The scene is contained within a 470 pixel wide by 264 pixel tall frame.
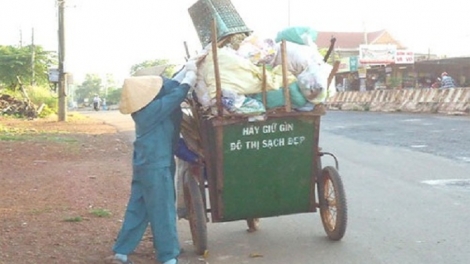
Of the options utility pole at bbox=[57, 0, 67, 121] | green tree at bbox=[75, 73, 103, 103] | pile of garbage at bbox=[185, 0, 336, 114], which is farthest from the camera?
green tree at bbox=[75, 73, 103, 103]

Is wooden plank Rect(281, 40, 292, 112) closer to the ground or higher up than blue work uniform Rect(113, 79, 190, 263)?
higher up

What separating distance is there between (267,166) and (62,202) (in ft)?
12.4

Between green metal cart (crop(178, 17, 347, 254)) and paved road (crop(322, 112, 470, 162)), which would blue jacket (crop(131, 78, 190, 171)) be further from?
paved road (crop(322, 112, 470, 162))

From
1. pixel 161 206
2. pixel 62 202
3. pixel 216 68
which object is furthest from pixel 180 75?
pixel 62 202

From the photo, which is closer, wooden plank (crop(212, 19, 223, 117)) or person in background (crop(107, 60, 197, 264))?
person in background (crop(107, 60, 197, 264))

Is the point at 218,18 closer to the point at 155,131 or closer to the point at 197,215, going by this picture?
the point at 155,131

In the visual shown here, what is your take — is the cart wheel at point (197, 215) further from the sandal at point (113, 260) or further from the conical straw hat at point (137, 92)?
the conical straw hat at point (137, 92)

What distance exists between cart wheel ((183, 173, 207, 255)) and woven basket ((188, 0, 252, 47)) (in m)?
1.31

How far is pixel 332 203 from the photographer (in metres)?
6.54

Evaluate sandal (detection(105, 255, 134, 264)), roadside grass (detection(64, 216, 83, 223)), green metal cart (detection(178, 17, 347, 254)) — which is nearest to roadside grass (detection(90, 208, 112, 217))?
roadside grass (detection(64, 216, 83, 223))

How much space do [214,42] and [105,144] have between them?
13.5m

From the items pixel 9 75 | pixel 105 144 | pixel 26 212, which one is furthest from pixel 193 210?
pixel 9 75

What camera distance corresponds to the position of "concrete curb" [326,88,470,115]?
84.9 feet

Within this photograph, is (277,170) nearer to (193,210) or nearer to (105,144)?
(193,210)
